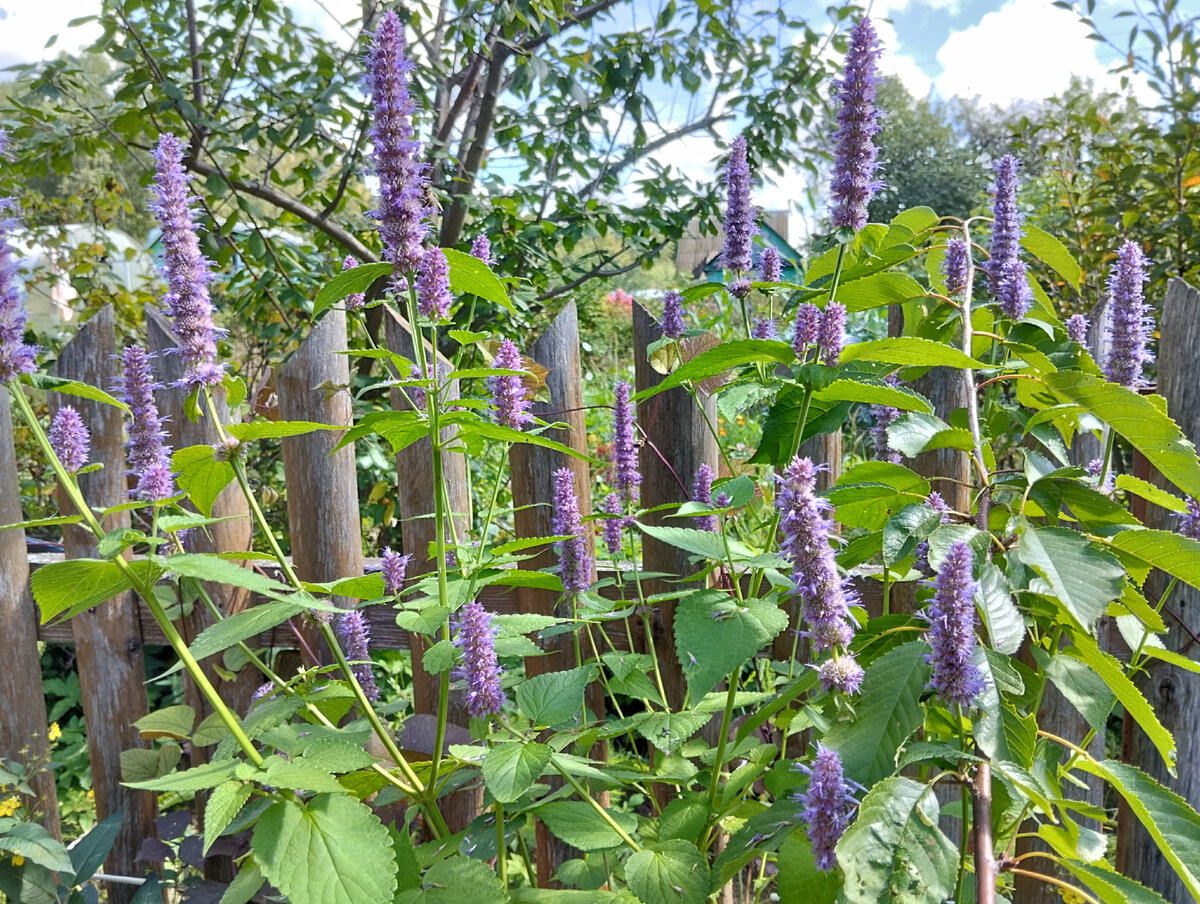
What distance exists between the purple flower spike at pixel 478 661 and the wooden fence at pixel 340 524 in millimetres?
911

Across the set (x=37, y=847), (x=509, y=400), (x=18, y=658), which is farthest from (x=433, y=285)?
(x=18, y=658)

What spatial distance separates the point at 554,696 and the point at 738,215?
103 cm

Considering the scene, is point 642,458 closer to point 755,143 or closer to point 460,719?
point 460,719

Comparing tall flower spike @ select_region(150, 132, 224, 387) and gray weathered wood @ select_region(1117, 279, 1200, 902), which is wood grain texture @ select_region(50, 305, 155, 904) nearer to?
tall flower spike @ select_region(150, 132, 224, 387)

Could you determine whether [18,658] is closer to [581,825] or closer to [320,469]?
[320,469]

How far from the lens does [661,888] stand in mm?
1281

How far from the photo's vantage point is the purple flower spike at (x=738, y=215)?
174cm

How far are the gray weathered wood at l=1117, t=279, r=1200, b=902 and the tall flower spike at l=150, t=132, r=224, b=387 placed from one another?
7.18 ft

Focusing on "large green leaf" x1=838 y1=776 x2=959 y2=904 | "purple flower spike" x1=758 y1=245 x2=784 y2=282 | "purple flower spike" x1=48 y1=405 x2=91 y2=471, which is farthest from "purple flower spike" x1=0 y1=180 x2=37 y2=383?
"purple flower spike" x1=758 y1=245 x2=784 y2=282

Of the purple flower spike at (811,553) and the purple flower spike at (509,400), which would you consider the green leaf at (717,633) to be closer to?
the purple flower spike at (811,553)

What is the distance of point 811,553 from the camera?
1020 millimetres

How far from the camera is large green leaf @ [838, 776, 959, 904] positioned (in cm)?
86

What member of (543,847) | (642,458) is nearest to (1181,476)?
(642,458)

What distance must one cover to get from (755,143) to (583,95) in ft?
3.34
